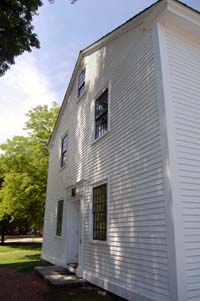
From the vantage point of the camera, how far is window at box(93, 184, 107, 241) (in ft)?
23.7

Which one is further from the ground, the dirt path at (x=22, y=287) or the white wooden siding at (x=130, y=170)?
the white wooden siding at (x=130, y=170)

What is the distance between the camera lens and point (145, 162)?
5.52 meters

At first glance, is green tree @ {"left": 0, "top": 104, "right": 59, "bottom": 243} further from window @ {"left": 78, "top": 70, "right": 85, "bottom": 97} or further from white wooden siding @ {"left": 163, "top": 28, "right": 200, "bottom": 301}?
white wooden siding @ {"left": 163, "top": 28, "right": 200, "bottom": 301}

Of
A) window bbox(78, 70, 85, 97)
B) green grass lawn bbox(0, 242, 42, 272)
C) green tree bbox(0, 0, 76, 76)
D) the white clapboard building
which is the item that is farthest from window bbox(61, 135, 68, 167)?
green tree bbox(0, 0, 76, 76)

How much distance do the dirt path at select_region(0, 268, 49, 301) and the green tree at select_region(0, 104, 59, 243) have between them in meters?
9.91

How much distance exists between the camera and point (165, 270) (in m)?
4.41

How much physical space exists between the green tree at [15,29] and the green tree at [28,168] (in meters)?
12.8

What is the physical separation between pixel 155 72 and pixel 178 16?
54.0 inches

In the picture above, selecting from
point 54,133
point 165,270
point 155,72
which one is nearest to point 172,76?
point 155,72

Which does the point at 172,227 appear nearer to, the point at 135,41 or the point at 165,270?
the point at 165,270

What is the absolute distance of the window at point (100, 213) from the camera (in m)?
7.22

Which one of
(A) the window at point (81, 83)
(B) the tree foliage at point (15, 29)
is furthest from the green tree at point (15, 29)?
(A) the window at point (81, 83)

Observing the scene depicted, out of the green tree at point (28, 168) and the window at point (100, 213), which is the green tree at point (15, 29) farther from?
the green tree at point (28, 168)

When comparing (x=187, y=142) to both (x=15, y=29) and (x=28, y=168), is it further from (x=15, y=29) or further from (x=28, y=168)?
(x=28, y=168)
